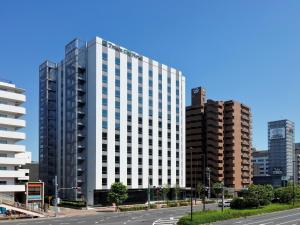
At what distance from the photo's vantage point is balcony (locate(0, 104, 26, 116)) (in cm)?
8169

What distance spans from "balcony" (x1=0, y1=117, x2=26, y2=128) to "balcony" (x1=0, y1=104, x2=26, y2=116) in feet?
5.64

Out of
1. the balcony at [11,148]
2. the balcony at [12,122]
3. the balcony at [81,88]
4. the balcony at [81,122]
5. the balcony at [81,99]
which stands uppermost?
the balcony at [81,88]

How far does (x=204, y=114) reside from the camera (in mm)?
157625

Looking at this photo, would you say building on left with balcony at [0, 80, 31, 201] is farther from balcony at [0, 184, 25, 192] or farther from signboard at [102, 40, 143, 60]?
signboard at [102, 40, 143, 60]

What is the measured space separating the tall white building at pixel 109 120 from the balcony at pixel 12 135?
79.4 ft

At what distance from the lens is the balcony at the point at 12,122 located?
265 feet

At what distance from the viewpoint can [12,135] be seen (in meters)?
81.7

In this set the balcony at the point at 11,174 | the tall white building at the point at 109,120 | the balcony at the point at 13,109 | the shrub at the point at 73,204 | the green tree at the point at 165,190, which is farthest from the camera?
the green tree at the point at 165,190

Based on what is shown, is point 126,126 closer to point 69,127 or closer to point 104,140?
point 104,140

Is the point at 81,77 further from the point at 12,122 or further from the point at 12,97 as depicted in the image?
the point at 12,122

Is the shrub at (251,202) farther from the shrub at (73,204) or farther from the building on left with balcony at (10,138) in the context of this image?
the building on left with balcony at (10,138)

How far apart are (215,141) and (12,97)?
8922 cm

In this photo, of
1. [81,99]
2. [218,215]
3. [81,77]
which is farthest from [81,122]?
[218,215]

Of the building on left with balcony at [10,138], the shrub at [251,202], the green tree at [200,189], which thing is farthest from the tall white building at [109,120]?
the shrub at [251,202]
